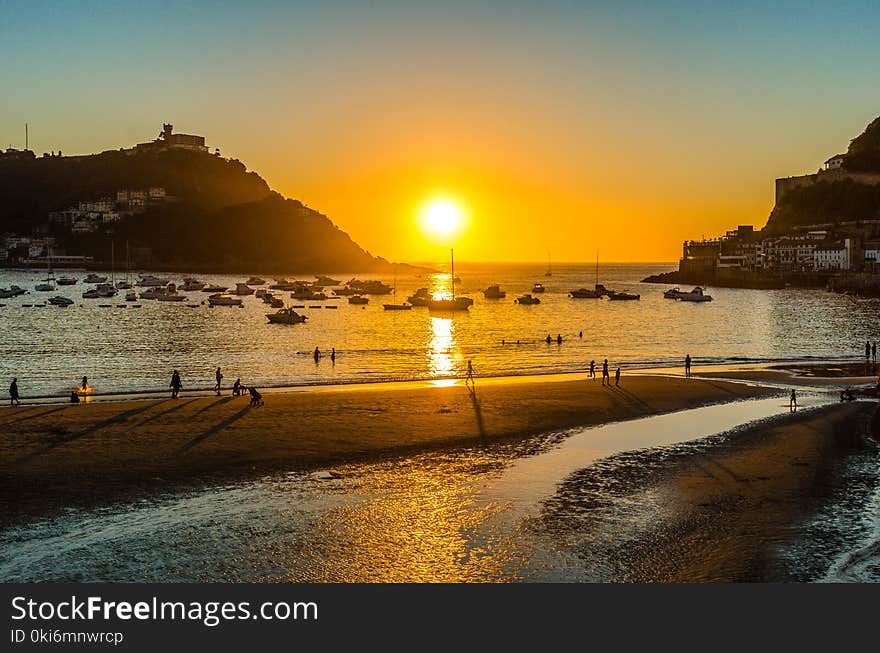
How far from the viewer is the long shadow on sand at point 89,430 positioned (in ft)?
75.9

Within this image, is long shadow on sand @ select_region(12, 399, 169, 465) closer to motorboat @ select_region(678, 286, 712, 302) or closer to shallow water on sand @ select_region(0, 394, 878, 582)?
shallow water on sand @ select_region(0, 394, 878, 582)

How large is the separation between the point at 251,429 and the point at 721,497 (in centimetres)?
1529

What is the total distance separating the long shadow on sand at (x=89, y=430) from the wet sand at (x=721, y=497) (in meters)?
14.8

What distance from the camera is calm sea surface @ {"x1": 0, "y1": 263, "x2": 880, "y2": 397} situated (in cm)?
5012

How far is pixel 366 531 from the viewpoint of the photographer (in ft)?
57.8

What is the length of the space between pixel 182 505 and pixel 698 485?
13.3 metres

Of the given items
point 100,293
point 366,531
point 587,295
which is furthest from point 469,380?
point 587,295

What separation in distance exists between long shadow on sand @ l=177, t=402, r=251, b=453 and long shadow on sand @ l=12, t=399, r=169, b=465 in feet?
11.4

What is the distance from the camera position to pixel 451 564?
15695 millimetres

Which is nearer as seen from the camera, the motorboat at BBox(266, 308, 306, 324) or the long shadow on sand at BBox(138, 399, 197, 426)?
the long shadow on sand at BBox(138, 399, 197, 426)

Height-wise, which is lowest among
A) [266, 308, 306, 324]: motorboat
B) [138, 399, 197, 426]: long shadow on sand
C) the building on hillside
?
A: [138, 399, 197, 426]: long shadow on sand

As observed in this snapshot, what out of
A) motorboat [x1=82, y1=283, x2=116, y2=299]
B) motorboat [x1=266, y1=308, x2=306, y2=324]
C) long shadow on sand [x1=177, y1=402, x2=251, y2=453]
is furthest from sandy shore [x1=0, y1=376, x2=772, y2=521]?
motorboat [x1=82, y1=283, x2=116, y2=299]

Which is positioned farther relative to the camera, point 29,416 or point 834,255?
point 834,255

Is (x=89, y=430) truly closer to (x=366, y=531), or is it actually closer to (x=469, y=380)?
(x=366, y=531)
